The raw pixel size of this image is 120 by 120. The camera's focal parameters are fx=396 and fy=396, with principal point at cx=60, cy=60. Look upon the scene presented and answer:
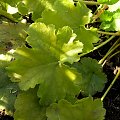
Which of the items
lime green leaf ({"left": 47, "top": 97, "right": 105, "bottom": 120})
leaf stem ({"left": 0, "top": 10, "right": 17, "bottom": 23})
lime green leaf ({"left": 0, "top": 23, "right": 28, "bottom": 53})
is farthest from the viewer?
leaf stem ({"left": 0, "top": 10, "right": 17, "bottom": 23})

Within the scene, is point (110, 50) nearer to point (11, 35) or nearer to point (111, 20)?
point (111, 20)

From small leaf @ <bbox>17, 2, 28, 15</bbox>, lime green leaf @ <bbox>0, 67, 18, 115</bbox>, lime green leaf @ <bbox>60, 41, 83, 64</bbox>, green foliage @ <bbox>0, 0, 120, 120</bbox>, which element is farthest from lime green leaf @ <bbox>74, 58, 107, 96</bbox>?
small leaf @ <bbox>17, 2, 28, 15</bbox>

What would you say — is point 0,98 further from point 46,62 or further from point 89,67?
point 89,67

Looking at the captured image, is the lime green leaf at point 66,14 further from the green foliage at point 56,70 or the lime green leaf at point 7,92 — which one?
the lime green leaf at point 7,92

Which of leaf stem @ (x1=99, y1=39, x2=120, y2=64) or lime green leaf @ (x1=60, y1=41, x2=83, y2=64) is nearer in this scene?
lime green leaf @ (x1=60, y1=41, x2=83, y2=64)

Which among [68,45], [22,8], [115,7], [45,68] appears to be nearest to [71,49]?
[68,45]

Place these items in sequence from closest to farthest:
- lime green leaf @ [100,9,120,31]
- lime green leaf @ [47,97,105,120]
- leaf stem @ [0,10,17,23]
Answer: lime green leaf @ [47,97,105,120]
lime green leaf @ [100,9,120,31]
leaf stem @ [0,10,17,23]

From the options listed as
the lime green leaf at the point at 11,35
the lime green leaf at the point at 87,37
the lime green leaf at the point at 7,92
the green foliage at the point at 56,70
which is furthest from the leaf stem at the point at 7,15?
the lime green leaf at the point at 87,37

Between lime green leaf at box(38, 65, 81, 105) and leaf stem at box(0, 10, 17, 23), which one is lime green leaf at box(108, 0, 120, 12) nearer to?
lime green leaf at box(38, 65, 81, 105)
